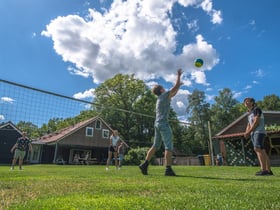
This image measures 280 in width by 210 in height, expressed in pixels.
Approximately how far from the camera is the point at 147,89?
47969 mm

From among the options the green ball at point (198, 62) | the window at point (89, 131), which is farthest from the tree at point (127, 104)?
the green ball at point (198, 62)

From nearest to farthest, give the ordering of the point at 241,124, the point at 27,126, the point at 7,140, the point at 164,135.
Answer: the point at 164,135 → the point at 27,126 → the point at 241,124 → the point at 7,140

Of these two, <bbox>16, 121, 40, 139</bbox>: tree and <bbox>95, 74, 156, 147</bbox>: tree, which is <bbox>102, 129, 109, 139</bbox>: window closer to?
<bbox>95, 74, 156, 147</bbox>: tree

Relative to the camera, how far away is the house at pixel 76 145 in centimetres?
3008

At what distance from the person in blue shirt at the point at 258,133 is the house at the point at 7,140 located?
29.0 metres

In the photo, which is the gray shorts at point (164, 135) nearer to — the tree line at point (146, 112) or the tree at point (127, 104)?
the tree line at point (146, 112)

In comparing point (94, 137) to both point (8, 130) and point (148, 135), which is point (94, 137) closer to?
point (8, 130)

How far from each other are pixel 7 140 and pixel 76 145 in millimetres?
7909

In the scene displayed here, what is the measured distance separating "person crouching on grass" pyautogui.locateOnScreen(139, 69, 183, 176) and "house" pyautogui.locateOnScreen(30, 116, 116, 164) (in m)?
25.5

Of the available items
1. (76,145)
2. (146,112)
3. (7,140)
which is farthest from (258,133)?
(146,112)

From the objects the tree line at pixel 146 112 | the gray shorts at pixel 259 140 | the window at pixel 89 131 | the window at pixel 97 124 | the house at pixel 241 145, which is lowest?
the gray shorts at pixel 259 140

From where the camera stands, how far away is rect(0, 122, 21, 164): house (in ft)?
91.8

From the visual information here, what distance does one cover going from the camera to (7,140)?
28984 mm

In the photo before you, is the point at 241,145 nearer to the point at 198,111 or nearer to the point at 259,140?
the point at 259,140
